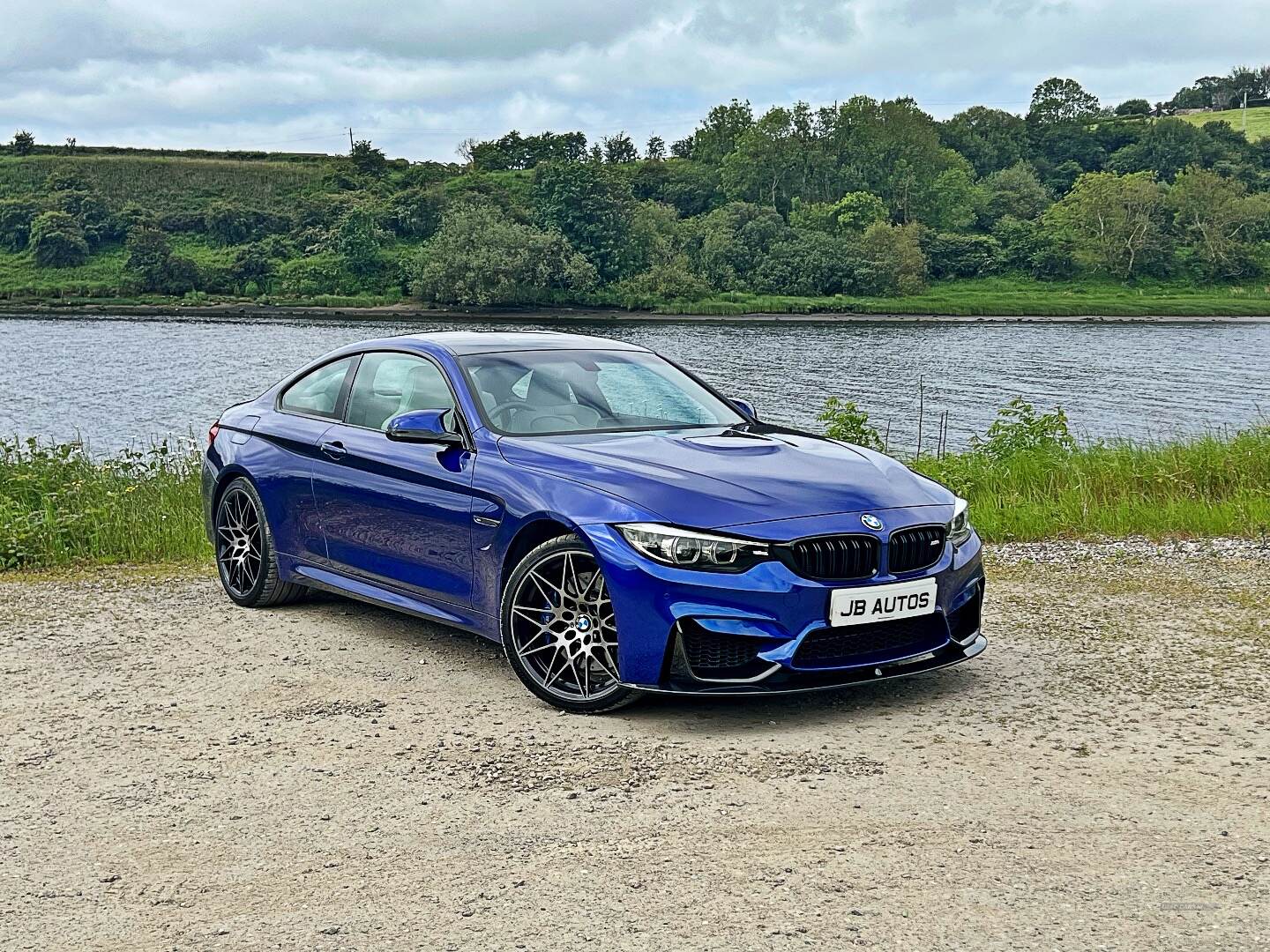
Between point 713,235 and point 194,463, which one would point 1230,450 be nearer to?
point 194,463

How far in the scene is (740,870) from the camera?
13.3ft

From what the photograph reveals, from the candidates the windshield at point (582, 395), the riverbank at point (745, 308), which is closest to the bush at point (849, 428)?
the windshield at point (582, 395)

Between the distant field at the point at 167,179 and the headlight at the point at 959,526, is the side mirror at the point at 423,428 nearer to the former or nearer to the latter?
the headlight at the point at 959,526

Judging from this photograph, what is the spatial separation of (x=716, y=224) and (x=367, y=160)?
168ft

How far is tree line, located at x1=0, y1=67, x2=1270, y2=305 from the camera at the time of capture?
118m

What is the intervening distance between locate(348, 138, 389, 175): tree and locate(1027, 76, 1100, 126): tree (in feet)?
300

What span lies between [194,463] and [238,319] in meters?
96.7

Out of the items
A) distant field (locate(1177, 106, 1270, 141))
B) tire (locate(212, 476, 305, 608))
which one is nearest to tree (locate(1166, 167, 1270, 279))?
distant field (locate(1177, 106, 1270, 141))

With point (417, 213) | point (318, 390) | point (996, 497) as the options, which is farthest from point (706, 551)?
point (417, 213)

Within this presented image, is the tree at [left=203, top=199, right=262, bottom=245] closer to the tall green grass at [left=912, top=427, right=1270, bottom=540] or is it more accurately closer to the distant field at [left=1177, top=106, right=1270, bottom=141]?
the distant field at [left=1177, top=106, right=1270, bottom=141]

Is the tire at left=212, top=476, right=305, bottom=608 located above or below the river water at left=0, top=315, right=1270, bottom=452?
above

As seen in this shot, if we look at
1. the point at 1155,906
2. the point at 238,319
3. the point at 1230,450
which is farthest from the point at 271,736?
the point at 238,319

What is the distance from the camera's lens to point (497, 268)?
10888 cm

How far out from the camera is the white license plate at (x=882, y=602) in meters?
5.51
